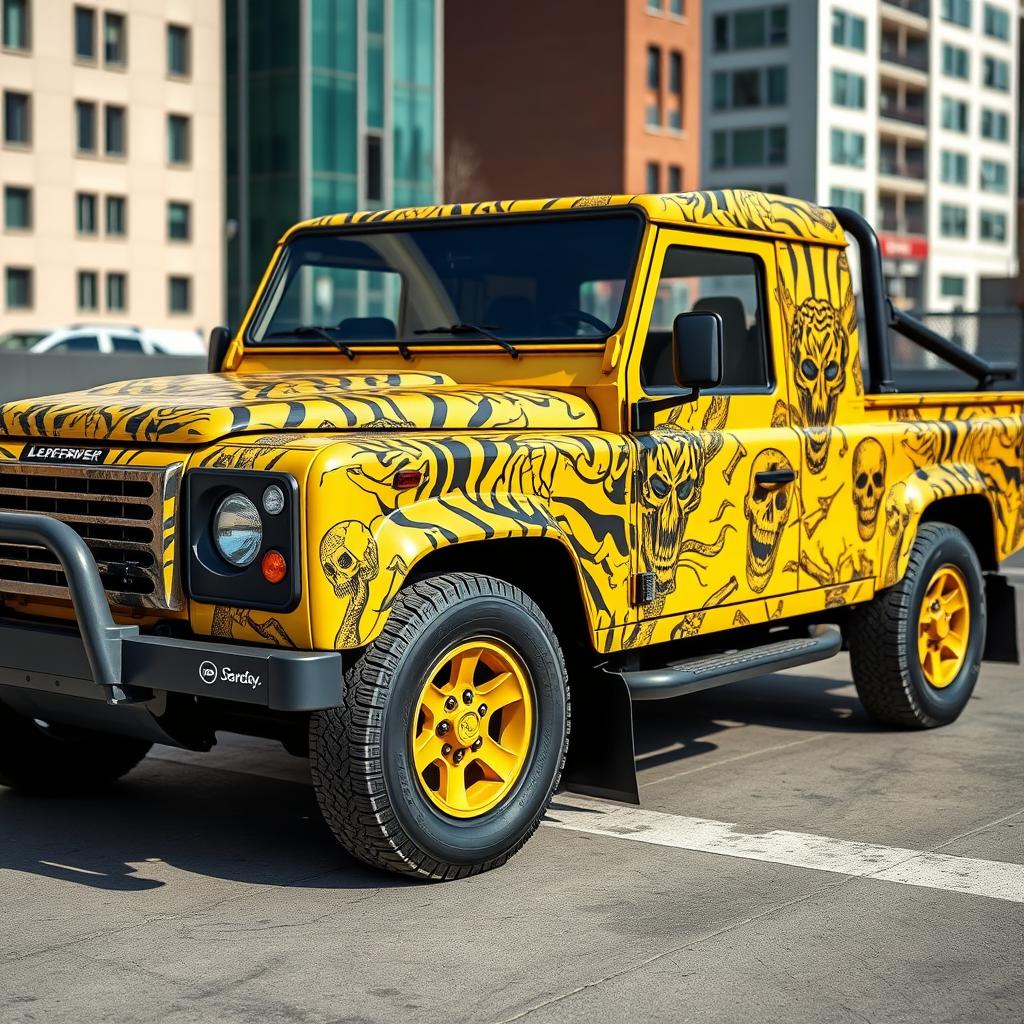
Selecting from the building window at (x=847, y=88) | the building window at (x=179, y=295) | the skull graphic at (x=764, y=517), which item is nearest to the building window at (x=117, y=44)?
the building window at (x=179, y=295)

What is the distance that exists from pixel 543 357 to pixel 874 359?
205 centimetres

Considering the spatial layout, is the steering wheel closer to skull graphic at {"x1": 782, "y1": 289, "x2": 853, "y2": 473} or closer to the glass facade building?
skull graphic at {"x1": 782, "y1": 289, "x2": 853, "y2": 473}

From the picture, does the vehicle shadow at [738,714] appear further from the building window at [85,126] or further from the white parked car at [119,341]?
the building window at [85,126]

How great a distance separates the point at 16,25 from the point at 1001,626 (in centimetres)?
5228

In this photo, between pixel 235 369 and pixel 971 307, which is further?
pixel 971 307

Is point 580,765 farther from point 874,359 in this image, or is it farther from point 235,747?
point 874,359

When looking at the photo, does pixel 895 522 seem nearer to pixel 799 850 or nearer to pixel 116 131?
pixel 799 850

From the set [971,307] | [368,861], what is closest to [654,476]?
[368,861]

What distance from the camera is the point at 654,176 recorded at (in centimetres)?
7169

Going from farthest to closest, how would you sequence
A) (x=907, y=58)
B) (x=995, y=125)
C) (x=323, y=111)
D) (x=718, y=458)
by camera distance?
(x=995, y=125) < (x=907, y=58) < (x=323, y=111) < (x=718, y=458)

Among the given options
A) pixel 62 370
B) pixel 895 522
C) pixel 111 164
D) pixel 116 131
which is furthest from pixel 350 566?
pixel 116 131

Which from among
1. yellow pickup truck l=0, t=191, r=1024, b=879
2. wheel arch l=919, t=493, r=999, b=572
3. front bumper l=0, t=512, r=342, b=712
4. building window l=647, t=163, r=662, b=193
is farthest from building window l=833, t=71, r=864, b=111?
front bumper l=0, t=512, r=342, b=712

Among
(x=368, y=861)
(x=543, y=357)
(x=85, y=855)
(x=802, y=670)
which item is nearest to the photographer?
(x=368, y=861)

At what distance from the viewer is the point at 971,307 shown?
8875cm
